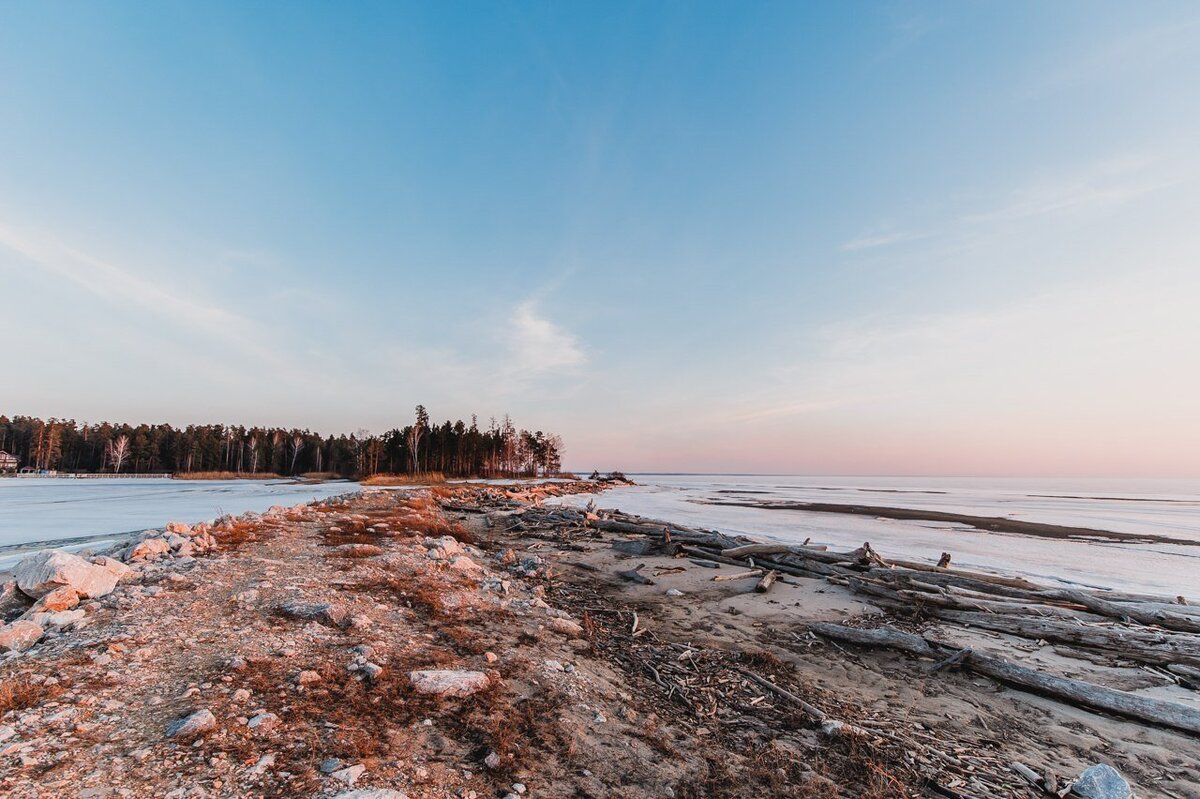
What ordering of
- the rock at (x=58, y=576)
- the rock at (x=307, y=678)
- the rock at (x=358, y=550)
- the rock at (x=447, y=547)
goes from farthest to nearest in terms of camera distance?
the rock at (x=447, y=547), the rock at (x=358, y=550), the rock at (x=58, y=576), the rock at (x=307, y=678)

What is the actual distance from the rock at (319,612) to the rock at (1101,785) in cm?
Result: 795

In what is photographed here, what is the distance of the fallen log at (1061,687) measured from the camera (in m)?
5.69

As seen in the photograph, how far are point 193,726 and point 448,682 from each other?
6.99 ft

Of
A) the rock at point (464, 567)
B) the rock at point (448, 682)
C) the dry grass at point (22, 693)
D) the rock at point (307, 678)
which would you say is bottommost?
the rock at point (464, 567)

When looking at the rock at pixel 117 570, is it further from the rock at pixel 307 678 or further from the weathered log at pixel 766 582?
the weathered log at pixel 766 582

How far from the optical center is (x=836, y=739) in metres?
5.07

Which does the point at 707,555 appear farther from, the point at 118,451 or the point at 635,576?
the point at 118,451

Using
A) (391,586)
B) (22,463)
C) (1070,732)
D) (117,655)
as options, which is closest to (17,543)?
(391,586)

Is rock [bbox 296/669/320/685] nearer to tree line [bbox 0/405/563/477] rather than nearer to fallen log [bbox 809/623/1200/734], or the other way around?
fallen log [bbox 809/623/1200/734]

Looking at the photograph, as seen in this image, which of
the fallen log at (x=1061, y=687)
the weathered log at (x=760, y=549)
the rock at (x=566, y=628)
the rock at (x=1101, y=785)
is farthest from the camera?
the weathered log at (x=760, y=549)

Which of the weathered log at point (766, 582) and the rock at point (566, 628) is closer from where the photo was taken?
the rock at point (566, 628)

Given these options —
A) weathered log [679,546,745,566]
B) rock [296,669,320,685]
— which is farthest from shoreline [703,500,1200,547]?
rock [296,669,320,685]

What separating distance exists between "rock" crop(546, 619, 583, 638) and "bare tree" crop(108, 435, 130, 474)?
12297cm

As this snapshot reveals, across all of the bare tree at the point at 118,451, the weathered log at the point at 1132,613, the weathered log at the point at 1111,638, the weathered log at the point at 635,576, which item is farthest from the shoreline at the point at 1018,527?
the bare tree at the point at 118,451
